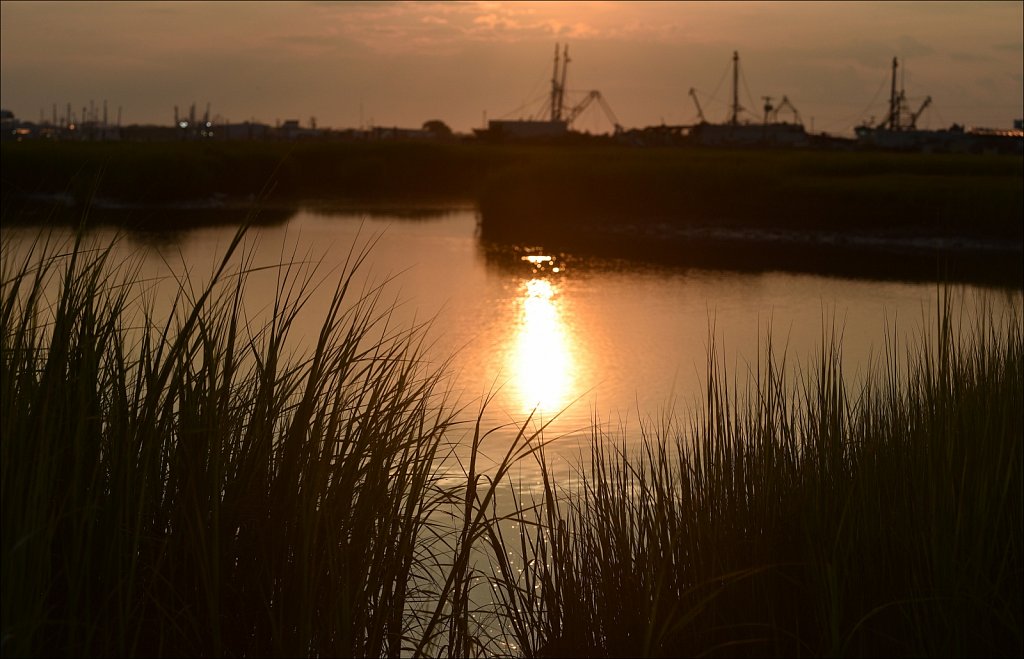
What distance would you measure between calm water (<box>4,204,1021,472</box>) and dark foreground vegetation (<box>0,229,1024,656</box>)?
2.14 meters

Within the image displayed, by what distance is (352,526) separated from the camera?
2447 millimetres

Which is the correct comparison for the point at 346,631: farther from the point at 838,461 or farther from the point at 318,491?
the point at 838,461

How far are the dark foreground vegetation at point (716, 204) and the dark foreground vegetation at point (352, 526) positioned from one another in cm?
1274

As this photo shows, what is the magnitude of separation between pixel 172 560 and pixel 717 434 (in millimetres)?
1459

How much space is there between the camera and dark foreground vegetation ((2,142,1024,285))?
17.8m

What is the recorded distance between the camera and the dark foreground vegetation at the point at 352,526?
7.04ft

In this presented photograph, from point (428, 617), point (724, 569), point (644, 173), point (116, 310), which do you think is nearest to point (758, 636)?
point (724, 569)

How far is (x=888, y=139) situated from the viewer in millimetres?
56156

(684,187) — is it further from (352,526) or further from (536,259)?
(352,526)

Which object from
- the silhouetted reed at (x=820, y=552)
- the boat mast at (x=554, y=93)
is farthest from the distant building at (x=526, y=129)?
the silhouetted reed at (x=820, y=552)

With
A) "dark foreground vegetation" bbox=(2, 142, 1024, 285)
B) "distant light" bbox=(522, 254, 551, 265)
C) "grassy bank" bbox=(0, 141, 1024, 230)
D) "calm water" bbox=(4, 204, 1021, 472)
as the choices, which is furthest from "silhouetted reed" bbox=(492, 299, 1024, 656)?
"grassy bank" bbox=(0, 141, 1024, 230)

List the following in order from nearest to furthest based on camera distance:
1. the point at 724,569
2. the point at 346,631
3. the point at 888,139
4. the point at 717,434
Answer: the point at 346,631 → the point at 724,569 → the point at 717,434 → the point at 888,139

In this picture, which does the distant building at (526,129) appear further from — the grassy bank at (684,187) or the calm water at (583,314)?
the calm water at (583,314)

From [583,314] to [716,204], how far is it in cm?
1060
